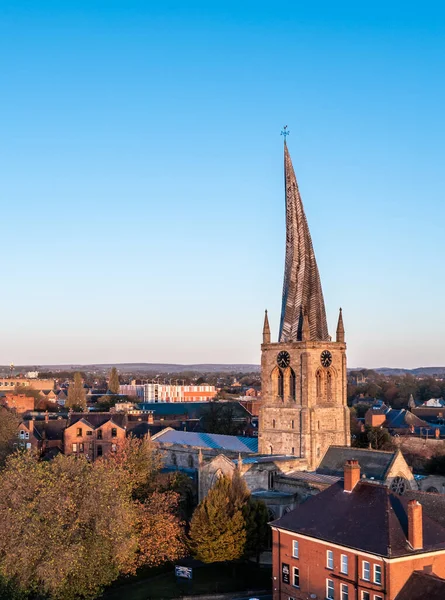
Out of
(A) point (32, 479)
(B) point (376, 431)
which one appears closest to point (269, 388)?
(A) point (32, 479)

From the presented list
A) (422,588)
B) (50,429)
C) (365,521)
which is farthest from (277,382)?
(50,429)

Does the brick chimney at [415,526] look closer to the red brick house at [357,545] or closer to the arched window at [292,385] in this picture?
the red brick house at [357,545]

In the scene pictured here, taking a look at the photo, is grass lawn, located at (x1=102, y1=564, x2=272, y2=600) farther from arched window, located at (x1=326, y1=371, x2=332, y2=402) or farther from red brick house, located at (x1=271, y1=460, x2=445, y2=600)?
arched window, located at (x1=326, y1=371, x2=332, y2=402)

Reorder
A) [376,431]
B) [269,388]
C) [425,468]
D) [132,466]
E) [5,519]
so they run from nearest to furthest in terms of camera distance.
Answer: [5,519] < [132,466] < [269,388] < [425,468] < [376,431]

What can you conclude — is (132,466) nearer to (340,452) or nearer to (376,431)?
(340,452)

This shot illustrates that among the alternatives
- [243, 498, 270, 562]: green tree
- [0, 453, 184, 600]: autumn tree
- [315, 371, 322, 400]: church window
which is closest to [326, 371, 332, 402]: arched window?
[315, 371, 322, 400]: church window

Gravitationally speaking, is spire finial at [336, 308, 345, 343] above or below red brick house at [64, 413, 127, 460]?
above

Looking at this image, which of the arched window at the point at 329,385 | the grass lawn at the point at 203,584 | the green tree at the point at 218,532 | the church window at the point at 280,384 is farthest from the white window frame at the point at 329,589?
the church window at the point at 280,384
